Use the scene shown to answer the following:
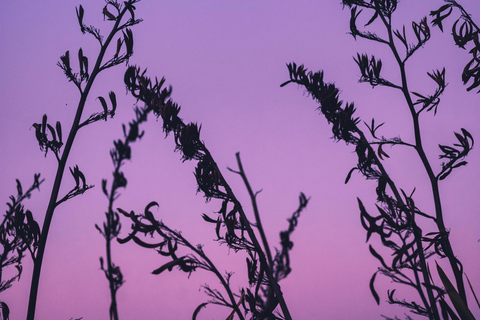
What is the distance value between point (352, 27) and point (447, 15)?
31.0 inches

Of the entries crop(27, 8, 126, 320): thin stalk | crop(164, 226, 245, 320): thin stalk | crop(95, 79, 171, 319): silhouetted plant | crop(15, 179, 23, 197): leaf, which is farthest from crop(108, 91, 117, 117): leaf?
crop(95, 79, 171, 319): silhouetted plant

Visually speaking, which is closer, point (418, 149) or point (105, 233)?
point (105, 233)

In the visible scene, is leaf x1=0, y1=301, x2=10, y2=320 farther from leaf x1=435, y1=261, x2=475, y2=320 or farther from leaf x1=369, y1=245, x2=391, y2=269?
leaf x1=435, y1=261, x2=475, y2=320

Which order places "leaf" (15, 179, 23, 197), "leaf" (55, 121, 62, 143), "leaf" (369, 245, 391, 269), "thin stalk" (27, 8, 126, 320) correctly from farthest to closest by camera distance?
"leaf" (55, 121, 62, 143)
"thin stalk" (27, 8, 126, 320)
"leaf" (15, 179, 23, 197)
"leaf" (369, 245, 391, 269)

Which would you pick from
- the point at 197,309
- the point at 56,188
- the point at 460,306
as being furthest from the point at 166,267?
the point at 460,306

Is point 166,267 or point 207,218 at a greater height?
point 207,218

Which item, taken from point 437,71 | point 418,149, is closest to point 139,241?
point 418,149

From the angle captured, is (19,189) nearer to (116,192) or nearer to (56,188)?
(56,188)

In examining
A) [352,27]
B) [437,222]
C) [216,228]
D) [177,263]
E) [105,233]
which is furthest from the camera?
[352,27]

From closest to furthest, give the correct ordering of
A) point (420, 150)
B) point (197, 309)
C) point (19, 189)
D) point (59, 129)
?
point (197, 309) → point (19, 189) → point (420, 150) → point (59, 129)

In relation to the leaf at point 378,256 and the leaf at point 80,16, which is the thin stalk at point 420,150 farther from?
the leaf at point 80,16

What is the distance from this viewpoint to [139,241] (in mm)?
2105

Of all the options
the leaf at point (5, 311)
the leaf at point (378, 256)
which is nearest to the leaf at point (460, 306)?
the leaf at point (378, 256)

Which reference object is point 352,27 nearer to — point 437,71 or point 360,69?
point 360,69
